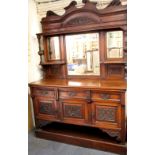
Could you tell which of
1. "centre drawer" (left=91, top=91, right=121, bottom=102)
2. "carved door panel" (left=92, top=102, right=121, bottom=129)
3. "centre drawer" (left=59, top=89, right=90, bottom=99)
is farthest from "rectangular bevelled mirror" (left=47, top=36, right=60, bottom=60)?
"carved door panel" (left=92, top=102, right=121, bottom=129)

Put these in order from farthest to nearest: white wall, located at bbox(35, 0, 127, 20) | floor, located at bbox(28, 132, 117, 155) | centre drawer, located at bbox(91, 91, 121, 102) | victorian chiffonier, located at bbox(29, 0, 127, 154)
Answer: white wall, located at bbox(35, 0, 127, 20)
floor, located at bbox(28, 132, 117, 155)
victorian chiffonier, located at bbox(29, 0, 127, 154)
centre drawer, located at bbox(91, 91, 121, 102)

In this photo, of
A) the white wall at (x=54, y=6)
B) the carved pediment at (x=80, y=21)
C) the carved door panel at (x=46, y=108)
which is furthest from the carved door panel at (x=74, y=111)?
the white wall at (x=54, y=6)

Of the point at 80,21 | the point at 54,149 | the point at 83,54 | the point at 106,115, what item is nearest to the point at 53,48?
the point at 83,54

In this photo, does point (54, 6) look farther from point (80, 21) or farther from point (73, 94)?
point (73, 94)

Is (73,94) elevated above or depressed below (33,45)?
below

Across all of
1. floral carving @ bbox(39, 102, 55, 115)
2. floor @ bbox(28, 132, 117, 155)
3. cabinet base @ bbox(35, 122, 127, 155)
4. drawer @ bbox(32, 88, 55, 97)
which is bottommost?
floor @ bbox(28, 132, 117, 155)

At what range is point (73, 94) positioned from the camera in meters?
2.28

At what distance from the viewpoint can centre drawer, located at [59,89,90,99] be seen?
2188mm

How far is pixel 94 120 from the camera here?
7.23 feet

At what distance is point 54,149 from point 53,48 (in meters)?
1.66

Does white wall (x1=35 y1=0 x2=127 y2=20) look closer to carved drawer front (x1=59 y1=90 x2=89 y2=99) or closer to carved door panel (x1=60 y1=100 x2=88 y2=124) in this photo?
carved drawer front (x1=59 y1=90 x2=89 y2=99)

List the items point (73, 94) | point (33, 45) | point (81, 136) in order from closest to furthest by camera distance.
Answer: point (73, 94) → point (81, 136) → point (33, 45)

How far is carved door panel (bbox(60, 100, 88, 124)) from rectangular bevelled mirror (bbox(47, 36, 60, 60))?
0.92 metres
